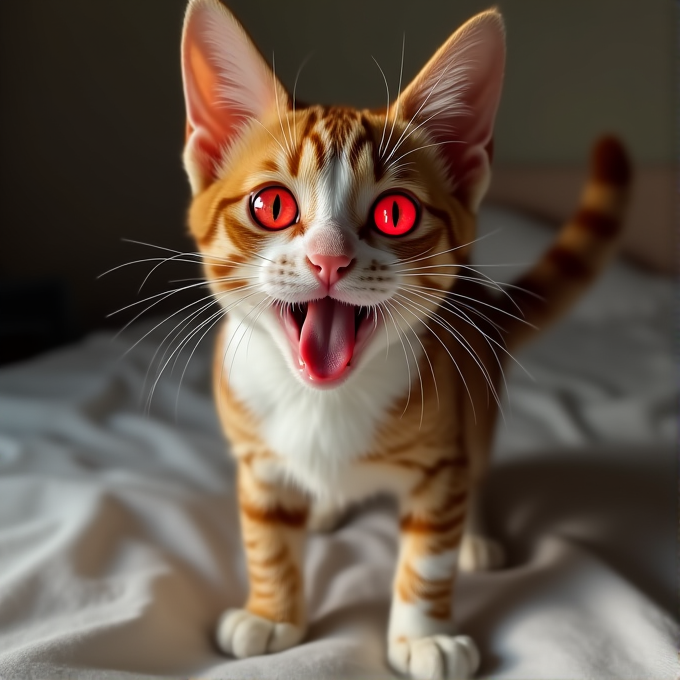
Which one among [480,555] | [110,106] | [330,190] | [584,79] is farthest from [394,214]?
[584,79]

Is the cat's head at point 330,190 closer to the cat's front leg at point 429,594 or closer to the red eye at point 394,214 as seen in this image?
the red eye at point 394,214

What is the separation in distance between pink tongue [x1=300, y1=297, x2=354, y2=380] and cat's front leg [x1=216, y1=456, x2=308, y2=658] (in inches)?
8.3

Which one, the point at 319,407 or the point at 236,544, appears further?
the point at 236,544

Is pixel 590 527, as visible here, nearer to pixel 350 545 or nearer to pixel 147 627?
pixel 350 545

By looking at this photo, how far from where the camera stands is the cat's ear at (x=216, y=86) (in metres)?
0.61

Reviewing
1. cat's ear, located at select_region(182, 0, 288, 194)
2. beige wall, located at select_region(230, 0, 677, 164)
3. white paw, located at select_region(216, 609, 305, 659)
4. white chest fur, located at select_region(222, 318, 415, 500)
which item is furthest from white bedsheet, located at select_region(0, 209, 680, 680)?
beige wall, located at select_region(230, 0, 677, 164)

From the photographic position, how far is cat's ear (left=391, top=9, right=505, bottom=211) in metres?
0.61

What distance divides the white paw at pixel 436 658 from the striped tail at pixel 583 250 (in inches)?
18.5

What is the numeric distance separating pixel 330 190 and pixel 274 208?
57 millimetres

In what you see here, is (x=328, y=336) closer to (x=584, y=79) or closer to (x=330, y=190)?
(x=330, y=190)

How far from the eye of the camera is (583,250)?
1068mm

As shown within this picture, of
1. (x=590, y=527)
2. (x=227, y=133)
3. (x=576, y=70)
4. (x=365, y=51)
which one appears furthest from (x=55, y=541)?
(x=576, y=70)

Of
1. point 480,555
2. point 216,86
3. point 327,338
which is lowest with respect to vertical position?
point 480,555

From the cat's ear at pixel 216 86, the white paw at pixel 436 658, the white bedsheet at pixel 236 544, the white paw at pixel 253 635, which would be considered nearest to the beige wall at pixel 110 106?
the white bedsheet at pixel 236 544
